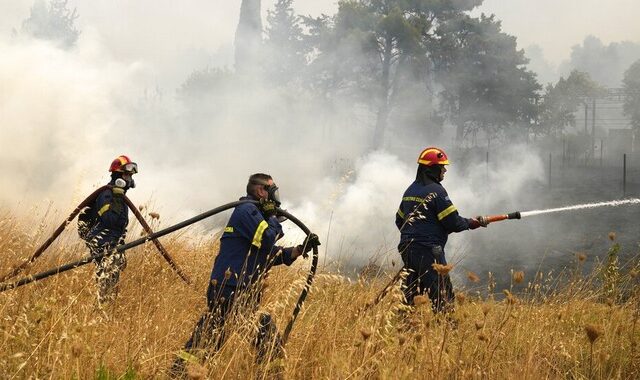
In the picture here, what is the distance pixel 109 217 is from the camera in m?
5.70

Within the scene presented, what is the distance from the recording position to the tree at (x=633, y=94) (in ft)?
142

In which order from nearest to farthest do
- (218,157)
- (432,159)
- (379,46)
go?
1. (432,159)
2. (218,157)
3. (379,46)

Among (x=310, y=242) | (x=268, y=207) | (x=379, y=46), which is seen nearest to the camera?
(x=310, y=242)

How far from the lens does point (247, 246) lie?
3.74 meters

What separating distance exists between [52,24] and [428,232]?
32.3m

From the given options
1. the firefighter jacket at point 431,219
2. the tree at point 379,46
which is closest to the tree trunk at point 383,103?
the tree at point 379,46

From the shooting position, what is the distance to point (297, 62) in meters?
34.2

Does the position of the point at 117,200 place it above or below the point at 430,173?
below

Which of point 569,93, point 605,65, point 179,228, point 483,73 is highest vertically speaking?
point 605,65

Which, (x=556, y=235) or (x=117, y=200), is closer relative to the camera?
(x=117, y=200)

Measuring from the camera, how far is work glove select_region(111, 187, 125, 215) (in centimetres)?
568

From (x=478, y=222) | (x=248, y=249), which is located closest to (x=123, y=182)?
(x=248, y=249)

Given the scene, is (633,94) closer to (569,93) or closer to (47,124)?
(569,93)

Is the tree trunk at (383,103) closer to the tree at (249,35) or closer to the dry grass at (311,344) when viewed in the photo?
the tree at (249,35)
